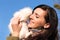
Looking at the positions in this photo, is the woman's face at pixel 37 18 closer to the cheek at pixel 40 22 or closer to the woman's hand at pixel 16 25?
the cheek at pixel 40 22

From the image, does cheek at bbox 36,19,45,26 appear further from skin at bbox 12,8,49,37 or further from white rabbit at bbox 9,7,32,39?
white rabbit at bbox 9,7,32,39

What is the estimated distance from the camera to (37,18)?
1092mm

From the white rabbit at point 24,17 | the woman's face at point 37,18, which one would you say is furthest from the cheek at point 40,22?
the white rabbit at point 24,17

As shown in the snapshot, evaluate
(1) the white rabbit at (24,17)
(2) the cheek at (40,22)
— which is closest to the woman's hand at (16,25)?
(1) the white rabbit at (24,17)

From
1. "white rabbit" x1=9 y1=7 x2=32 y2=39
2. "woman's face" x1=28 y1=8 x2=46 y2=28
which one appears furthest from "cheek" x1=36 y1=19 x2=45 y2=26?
"white rabbit" x1=9 y1=7 x2=32 y2=39

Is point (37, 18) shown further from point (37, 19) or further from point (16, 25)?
point (16, 25)

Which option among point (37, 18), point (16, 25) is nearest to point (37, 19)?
point (37, 18)

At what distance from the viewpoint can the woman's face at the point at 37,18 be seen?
107 cm

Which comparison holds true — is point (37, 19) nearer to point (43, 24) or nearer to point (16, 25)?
point (43, 24)

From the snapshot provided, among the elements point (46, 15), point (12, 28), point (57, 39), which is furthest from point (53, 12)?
point (12, 28)

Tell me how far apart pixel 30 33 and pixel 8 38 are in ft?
0.43

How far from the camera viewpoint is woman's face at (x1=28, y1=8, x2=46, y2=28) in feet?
3.52

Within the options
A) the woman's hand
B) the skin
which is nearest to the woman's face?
the skin

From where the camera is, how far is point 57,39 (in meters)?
1.12
